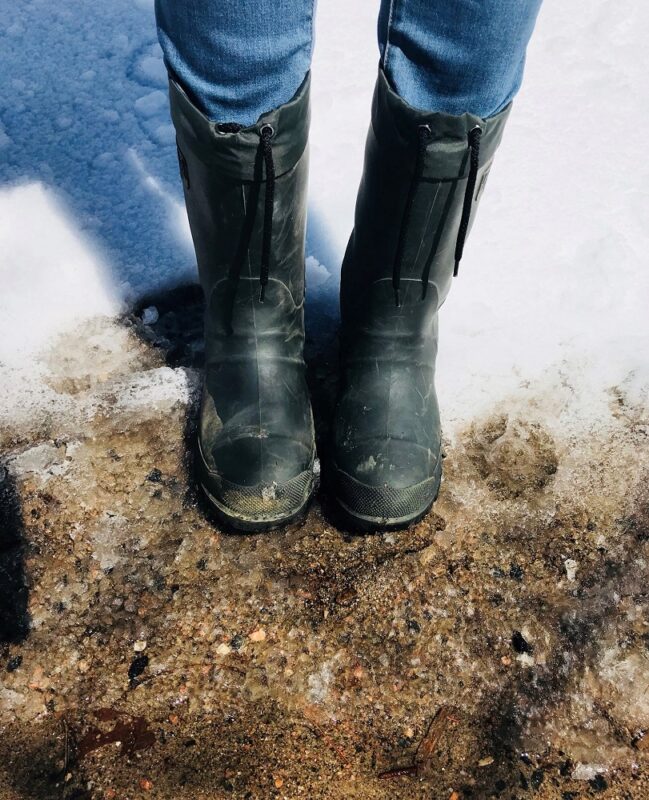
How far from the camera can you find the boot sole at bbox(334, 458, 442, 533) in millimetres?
1245

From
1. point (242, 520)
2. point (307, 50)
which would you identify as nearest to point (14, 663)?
point (242, 520)

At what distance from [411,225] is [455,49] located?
0.29 m

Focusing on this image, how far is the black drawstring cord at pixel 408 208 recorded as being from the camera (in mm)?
1029

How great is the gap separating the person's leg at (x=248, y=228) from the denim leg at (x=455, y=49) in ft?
0.41

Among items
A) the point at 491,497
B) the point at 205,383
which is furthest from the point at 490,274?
the point at 205,383

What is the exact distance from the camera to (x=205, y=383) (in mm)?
1363

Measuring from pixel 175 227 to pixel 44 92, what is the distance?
687 millimetres

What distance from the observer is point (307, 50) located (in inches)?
39.0

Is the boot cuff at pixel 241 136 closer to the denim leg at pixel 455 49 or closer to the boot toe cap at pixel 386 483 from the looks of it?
the denim leg at pixel 455 49

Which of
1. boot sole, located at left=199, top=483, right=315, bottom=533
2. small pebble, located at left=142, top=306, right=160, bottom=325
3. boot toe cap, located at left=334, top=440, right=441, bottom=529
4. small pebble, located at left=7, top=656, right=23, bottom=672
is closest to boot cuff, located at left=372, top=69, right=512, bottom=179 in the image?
boot toe cap, located at left=334, top=440, right=441, bottom=529

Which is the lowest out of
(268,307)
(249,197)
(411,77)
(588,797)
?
(588,797)

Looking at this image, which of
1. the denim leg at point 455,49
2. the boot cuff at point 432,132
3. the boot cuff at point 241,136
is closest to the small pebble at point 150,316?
the boot cuff at point 241,136

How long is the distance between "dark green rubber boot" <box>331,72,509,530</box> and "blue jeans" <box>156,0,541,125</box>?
4 centimetres

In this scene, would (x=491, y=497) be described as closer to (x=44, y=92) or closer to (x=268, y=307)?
(x=268, y=307)
